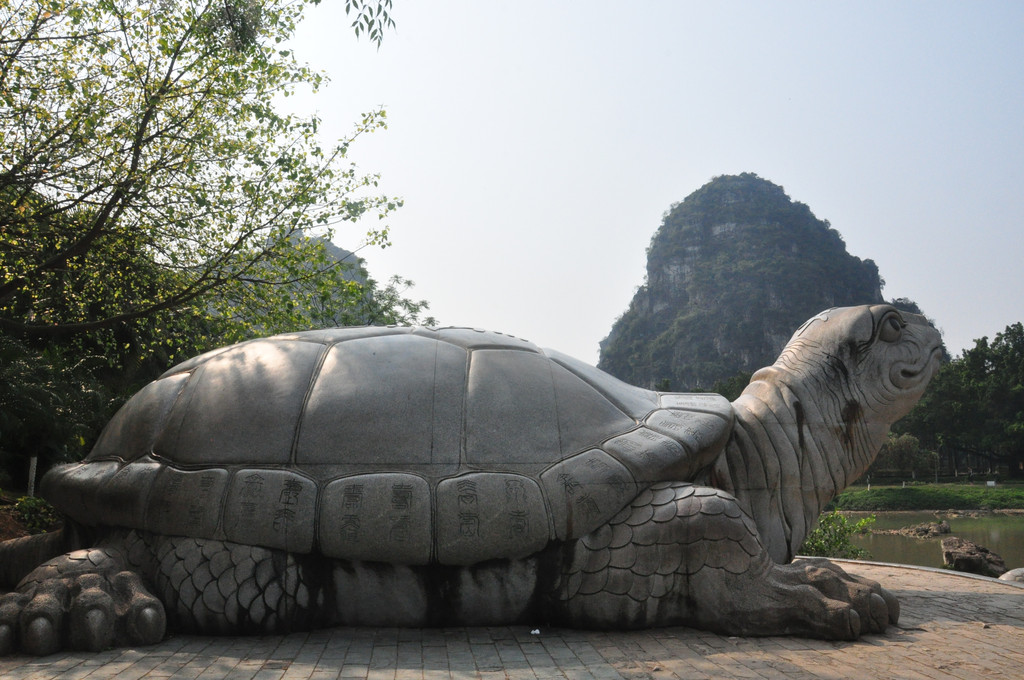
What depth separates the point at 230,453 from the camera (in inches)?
194

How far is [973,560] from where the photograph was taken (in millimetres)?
10992

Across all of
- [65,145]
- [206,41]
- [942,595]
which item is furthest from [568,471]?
[206,41]

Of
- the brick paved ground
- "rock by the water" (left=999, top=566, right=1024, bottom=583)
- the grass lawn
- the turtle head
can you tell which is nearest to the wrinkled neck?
the turtle head

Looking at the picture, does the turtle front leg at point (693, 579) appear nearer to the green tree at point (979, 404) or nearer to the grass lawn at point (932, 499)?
the grass lawn at point (932, 499)

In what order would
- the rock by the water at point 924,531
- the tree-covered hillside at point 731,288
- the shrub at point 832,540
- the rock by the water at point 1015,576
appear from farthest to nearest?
the tree-covered hillside at point 731,288 < the rock by the water at point 924,531 < the shrub at point 832,540 < the rock by the water at point 1015,576

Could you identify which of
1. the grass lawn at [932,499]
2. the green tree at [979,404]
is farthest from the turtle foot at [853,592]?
the green tree at [979,404]

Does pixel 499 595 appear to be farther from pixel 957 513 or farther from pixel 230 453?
pixel 957 513

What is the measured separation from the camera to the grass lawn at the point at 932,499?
35.2m

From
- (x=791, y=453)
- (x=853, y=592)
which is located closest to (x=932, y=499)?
(x=791, y=453)

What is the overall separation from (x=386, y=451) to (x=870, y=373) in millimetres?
4015

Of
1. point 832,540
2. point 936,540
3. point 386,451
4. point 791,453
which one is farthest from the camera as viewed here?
point 936,540

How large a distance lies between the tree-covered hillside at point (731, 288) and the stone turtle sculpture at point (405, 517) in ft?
155

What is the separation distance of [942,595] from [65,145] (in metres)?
9.85

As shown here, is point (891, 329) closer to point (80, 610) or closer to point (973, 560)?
point (80, 610)
